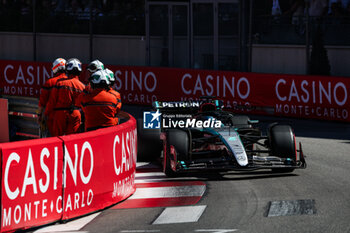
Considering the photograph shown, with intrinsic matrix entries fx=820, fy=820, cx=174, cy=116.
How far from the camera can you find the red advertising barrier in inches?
760

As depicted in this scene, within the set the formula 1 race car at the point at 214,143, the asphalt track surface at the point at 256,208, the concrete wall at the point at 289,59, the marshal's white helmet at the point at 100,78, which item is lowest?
the asphalt track surface at the point at 256,208

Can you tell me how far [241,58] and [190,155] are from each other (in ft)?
43.8

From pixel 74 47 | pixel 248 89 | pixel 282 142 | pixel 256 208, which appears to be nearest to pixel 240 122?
pixel 282 142

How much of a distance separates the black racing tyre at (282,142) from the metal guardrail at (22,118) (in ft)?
19.0

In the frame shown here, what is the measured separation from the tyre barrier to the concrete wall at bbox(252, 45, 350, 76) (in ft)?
43.5

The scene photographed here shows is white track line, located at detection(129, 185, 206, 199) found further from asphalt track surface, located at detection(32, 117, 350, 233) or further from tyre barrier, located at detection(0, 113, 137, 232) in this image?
tyre barrier, located at detection(0, 113, 137, 232)

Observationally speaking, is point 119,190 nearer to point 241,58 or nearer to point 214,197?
point 214,197

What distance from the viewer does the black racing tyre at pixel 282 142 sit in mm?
11977

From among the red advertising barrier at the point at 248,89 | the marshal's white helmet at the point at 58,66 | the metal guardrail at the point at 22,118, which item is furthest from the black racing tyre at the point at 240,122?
the metal guardrail at the point at 22,118

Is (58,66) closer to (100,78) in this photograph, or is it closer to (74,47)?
(100,78)

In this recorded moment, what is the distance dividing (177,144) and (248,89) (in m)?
9.67

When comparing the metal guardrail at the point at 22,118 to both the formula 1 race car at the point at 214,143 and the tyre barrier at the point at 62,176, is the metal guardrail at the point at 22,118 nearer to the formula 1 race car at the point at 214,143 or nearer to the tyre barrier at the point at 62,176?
the formula 1 race car at the point at 214,143

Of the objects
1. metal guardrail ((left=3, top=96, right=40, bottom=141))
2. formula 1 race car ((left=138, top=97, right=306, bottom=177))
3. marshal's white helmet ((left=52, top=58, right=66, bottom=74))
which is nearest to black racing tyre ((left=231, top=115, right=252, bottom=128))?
formula 1 race car ((left=138, top=97, right=306, bottom=177))

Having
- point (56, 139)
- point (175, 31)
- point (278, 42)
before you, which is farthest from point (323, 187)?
point (175, 31)
